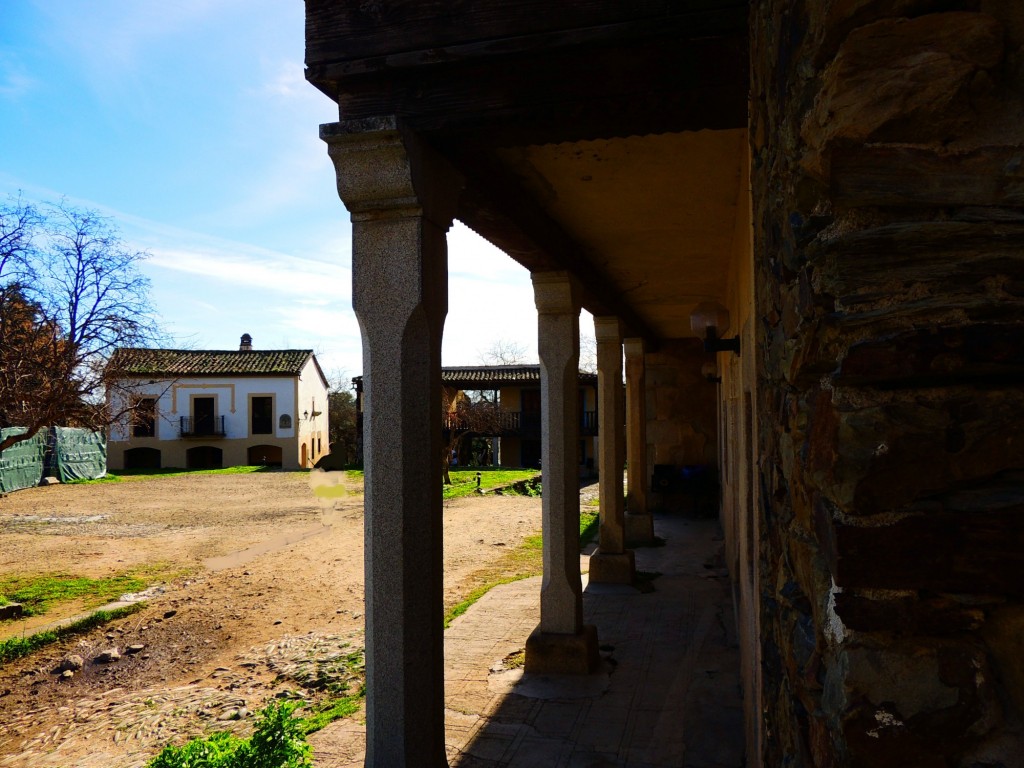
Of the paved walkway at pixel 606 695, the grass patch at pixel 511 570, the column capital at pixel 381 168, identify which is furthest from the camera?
the grass patch at pixel 511 570

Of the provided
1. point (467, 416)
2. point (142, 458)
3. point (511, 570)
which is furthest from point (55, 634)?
point (142, 458)

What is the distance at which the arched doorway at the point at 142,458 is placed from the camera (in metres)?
28.9

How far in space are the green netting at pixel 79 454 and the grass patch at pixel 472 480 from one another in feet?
36.3

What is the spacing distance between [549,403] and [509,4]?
117 inches

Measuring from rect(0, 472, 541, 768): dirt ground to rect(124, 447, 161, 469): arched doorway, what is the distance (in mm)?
14094

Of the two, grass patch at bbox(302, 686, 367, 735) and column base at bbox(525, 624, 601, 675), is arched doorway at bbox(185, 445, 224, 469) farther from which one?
column base at bbox(525, 624, 601, 675)

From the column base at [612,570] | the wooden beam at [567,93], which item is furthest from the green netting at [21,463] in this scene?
the wooden beam at [567,93]

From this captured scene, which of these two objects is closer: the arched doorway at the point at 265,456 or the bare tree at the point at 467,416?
the bare tree at the point at 467,416

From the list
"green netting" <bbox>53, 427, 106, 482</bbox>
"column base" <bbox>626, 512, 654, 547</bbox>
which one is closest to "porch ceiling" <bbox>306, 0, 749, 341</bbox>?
"column base" <bbox>626, 512, 654, 547</bbox>

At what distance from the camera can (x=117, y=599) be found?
25.2ft

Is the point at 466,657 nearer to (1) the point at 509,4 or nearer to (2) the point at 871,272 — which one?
(1) the point at 509,4

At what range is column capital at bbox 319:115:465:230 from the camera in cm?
234

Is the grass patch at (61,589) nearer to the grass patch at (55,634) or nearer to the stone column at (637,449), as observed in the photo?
the grass patch at (55,634)

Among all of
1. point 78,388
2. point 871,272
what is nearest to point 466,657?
point 871,272
